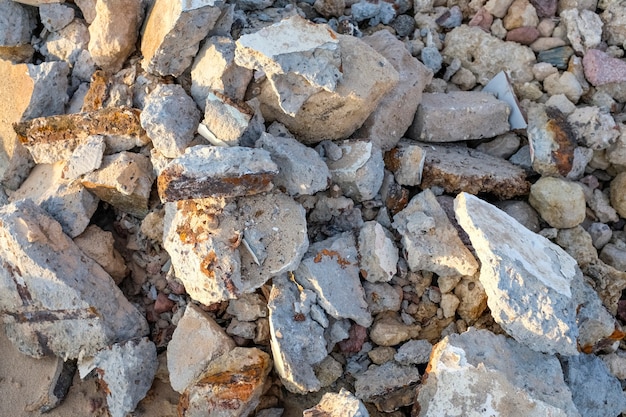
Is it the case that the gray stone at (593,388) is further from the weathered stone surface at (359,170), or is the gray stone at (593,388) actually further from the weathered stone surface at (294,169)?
the weathered stone surface at (294,169)

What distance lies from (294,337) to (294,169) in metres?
0.81

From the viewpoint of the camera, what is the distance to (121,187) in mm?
2846

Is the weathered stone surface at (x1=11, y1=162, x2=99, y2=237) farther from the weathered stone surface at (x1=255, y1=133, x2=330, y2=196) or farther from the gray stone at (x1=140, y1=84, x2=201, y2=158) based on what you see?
the weathered stone surface at (x1=255, y1=133, x2=330, y2=196)

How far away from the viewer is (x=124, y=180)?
2854 mm

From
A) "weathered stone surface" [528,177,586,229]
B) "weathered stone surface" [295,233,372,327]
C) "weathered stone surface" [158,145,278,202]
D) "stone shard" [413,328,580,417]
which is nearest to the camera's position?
"stone shard" [413,328,580,417]

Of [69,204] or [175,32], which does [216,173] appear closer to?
[175,32]

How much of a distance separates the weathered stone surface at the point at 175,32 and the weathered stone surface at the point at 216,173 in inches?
25.9

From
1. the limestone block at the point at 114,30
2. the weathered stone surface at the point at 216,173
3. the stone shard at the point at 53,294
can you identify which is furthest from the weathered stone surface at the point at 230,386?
the limestone block at the point at 114,30

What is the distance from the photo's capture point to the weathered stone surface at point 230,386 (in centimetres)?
251

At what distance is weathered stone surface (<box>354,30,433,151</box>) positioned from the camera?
10.1ft

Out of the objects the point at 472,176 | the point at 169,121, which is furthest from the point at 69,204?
the point at 472,176

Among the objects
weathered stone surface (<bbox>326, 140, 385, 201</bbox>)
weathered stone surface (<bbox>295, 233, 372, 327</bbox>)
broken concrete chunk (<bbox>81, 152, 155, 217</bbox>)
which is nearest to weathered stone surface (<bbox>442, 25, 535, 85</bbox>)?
weathered stone surface (<bbox>326, 140, 385, 201</bbox>)

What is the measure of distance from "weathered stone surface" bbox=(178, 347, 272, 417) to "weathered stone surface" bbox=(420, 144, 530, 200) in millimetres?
1320

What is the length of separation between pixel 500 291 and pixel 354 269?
709 mm
